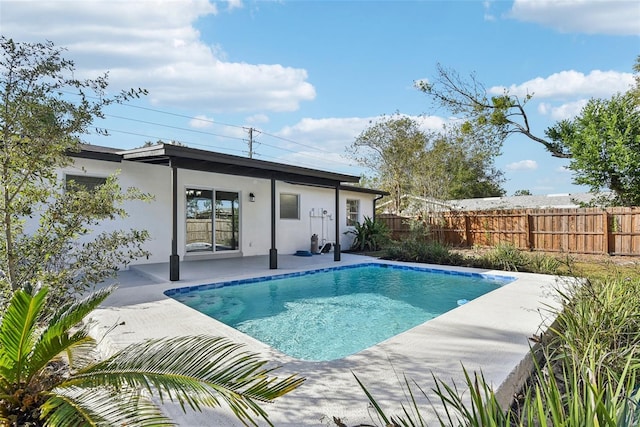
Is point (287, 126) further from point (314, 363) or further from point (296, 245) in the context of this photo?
point (314, 363)

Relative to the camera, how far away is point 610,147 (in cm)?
1401

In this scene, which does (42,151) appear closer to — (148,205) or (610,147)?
(148,205)

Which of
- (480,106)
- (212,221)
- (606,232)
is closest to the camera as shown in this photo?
(212,221)

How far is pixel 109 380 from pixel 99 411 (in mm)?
335

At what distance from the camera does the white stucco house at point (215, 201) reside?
8703 millimetres

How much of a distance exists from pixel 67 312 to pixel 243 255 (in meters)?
10.3

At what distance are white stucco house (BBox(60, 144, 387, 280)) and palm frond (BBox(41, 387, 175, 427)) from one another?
623 centimetres

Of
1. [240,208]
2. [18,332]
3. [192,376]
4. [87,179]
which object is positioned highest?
[87,179]

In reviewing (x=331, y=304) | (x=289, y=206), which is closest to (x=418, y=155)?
(x=289, y=206)

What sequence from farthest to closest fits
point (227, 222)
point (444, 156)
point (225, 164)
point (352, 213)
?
point (444, 156) → point (352, 213) → point (227, 222) → point (225, 164)

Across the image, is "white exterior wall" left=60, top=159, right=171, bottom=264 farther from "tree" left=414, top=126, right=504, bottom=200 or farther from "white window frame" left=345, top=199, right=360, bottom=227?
"tree" left=414, top=126, right=504, bottom=200

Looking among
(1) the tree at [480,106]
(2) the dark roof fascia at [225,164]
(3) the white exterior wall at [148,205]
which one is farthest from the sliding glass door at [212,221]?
(1) the tree at [480,106]

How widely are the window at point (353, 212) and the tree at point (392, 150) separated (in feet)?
26.0

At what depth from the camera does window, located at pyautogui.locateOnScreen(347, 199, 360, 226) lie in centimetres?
1680
